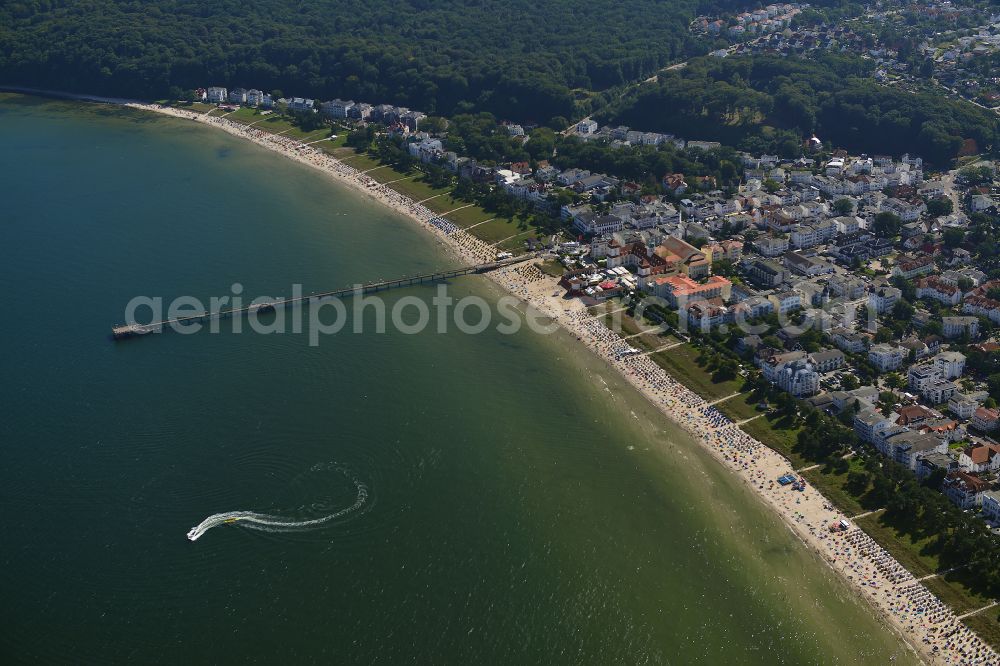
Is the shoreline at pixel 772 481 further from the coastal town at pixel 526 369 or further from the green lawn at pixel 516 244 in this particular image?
the green lawn at pixel 516 244

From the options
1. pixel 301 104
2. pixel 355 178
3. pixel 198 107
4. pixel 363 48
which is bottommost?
pixel 355 178

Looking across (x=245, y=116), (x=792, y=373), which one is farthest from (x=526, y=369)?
(x=245, y=116)

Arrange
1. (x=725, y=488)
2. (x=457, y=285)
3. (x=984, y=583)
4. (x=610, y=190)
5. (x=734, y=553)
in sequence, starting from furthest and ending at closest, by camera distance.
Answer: (x=610, y=190)
(x=457, y=285)
(x=725, y=488)
(x=734, y=553)
(x=984, y=583)

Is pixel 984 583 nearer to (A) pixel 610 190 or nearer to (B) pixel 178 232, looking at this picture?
(A) pixel 610 190

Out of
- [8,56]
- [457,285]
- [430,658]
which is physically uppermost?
[8,56]

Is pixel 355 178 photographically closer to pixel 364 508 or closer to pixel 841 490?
pixel 364 508

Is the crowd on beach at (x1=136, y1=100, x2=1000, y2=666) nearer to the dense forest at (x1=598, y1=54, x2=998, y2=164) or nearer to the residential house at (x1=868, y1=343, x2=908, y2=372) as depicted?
the residential house at (x1=868, y1=343, x2=908, y2=372)

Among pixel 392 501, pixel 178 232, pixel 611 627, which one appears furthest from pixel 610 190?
pixel 611 627
